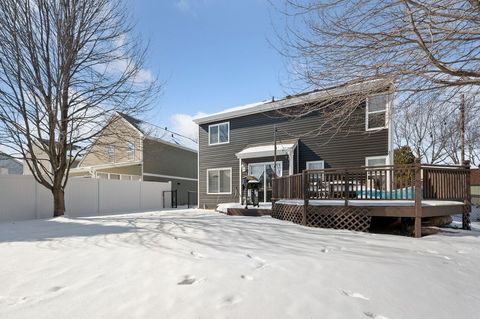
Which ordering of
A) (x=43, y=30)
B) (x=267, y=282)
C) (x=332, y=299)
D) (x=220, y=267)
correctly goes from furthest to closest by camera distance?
1. (x=43, y=30)
2. (x=220, y=267)
3. (x=267, y=282)
4. (x=332, y=299)

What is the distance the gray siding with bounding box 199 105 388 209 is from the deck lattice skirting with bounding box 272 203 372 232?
3359 millimetres

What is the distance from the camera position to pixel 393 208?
21.9ft

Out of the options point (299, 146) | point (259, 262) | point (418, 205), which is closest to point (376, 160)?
point (299, 146)

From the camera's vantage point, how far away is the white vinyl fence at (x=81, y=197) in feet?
33.5

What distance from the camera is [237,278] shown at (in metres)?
3.26

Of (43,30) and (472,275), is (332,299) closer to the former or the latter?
(472,275)

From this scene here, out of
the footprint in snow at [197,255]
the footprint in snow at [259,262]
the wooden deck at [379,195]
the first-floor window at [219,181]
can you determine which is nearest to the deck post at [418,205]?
the wooden deck at [379,195]

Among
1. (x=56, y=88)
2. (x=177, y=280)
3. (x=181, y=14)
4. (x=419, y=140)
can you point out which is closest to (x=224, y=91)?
(x=181, y=14)

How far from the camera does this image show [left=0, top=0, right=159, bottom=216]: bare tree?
907 centimetres

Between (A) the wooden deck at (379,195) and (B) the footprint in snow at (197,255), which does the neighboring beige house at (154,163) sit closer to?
(A) the wooden deck at (379,195)

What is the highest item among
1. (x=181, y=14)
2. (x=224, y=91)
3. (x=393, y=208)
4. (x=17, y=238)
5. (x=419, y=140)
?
(x=181, y=14)

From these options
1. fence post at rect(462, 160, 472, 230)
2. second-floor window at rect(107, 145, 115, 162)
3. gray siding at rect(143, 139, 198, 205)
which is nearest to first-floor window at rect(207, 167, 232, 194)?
gray siding at rect(143, 139, 198, 205)

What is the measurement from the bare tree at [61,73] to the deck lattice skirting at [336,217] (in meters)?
6.71

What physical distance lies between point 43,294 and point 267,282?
220cm
